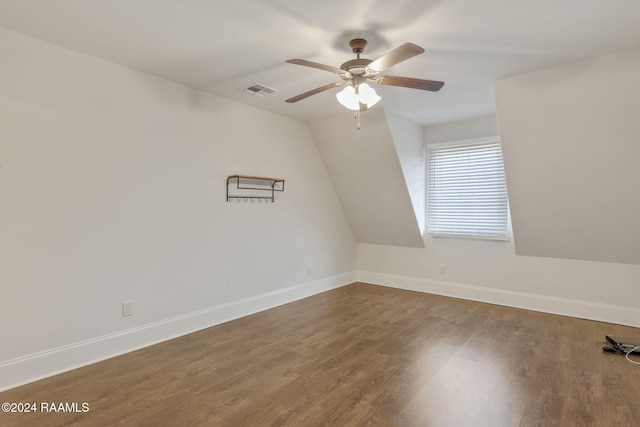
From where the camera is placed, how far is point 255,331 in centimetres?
341

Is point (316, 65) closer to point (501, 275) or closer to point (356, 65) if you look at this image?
point (356, 65)

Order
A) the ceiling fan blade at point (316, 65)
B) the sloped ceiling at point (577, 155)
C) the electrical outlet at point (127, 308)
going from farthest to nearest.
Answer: the electrical outlet at point (127, 308), the sloped ceiling at point (577, 155), the ceiling fan blade at point (316, 65)

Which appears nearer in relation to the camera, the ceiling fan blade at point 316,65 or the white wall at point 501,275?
the ceiling fan blade at point 316,65

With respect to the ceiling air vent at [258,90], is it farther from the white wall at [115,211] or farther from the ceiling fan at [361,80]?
the ceiling fan at [361,80]

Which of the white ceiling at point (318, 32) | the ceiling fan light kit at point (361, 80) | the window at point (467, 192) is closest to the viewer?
the white ceiling at point (318, 32)

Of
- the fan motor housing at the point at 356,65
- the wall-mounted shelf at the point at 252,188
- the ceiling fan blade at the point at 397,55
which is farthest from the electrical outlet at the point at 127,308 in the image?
the ceiling fan blade at the point at 397,55

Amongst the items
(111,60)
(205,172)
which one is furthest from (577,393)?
(111,60)

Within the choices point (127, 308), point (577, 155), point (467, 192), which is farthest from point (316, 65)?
point (467, 192)

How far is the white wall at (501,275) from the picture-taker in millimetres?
3705

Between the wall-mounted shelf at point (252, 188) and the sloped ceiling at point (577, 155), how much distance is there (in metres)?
2.62

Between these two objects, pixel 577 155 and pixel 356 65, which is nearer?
pixel 356 65

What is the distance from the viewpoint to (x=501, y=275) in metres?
4.38

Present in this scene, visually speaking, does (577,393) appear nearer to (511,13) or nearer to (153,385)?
(511,13)

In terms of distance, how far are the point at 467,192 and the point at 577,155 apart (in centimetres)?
157
